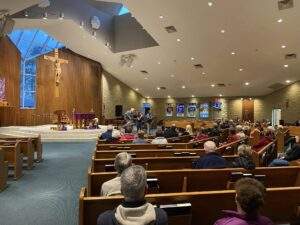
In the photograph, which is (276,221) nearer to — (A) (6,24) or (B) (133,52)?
(A) (6,24)

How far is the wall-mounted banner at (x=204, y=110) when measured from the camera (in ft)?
80.4

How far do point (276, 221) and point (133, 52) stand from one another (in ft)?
47.7

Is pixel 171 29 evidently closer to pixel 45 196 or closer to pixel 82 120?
pixel 82 120

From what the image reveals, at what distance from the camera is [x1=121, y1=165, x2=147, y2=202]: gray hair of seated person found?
1686 millimetres

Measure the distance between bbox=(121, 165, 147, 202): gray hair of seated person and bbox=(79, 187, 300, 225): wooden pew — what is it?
1.35 ft

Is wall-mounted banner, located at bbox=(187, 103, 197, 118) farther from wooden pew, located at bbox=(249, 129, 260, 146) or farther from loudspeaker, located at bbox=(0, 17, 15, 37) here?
loudspeaker, located at bbox=(0, 17, 15, 37)

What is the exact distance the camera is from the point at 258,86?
20.0m

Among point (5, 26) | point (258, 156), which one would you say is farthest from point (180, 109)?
point (258, 156)

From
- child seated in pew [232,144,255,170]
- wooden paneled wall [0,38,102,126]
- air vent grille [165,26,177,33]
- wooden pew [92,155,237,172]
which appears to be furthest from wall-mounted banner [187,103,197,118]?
child seated in pew [232,144,255,170]

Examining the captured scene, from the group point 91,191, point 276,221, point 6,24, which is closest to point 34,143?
point 6,24

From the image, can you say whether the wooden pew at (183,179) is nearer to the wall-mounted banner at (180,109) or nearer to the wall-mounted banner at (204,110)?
the wall-mounted banner at (204,110)

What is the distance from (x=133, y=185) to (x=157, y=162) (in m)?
2.42

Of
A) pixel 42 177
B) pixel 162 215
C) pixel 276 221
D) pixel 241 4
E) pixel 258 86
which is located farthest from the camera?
pixel 258 86

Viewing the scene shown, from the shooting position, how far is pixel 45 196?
440 centimetres
